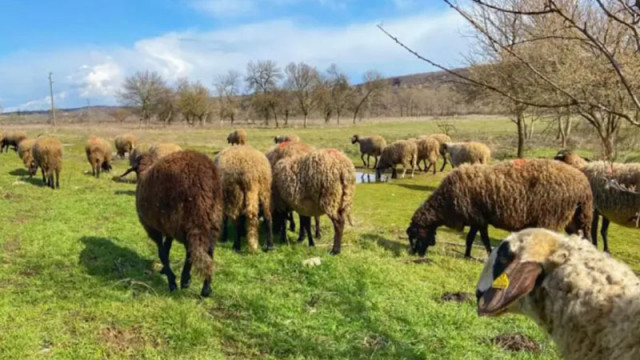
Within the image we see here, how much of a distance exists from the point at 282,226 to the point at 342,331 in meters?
4.76

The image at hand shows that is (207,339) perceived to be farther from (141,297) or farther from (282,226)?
(282,226)

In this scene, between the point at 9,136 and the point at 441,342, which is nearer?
the point at 441,342

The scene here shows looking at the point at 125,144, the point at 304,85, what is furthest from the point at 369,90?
the point at 125,144


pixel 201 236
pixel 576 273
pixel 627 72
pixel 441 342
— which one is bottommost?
pixel 441 342

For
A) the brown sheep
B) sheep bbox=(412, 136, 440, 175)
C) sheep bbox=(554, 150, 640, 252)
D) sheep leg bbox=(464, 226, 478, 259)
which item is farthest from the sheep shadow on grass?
sheep bbox=(412, 136, 440, 175)

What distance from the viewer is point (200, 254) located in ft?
20.7

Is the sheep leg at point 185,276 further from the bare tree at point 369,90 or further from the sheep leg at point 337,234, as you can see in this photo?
the bare tree at point 369,90

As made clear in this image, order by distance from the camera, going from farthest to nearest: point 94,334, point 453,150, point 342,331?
point 453,150 → point 342,331 → point 94,334

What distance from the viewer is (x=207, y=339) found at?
498cm

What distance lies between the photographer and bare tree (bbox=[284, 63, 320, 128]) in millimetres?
79062

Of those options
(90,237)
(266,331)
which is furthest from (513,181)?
(90,237)

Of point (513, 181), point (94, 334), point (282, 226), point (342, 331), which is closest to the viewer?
point (94, 334)

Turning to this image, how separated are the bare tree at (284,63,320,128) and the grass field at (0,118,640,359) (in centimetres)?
6987

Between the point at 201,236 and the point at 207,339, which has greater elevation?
the point at 201,236
